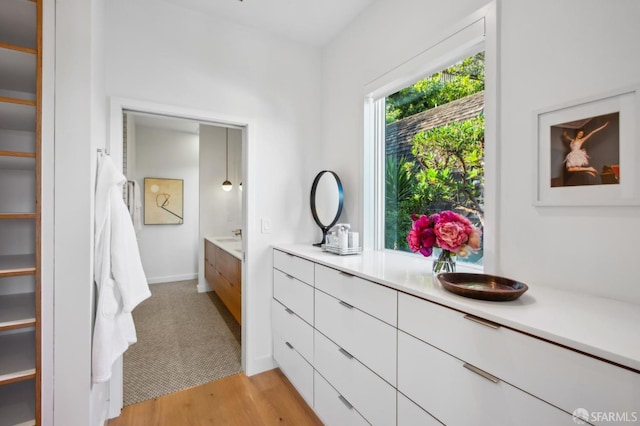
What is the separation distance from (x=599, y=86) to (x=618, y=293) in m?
0.73

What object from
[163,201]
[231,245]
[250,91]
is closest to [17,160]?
[250,91]

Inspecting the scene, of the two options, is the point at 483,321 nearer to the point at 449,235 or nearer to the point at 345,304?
the point at 449,235

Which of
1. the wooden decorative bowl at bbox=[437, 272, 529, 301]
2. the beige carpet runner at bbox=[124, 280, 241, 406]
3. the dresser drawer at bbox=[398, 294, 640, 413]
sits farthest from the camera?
the beige carpet runner at bbox=[124, 280, 241, 406]

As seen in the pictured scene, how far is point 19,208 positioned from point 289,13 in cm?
209

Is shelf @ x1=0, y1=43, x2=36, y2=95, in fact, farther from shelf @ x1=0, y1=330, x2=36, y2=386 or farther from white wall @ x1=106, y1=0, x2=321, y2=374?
shelf @ x1=0, y1=330, x2=36, y2=386

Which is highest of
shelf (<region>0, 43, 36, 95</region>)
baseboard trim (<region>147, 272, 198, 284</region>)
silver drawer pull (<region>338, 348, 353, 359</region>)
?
shelf (<region>0, 43, 36, 95</region>)

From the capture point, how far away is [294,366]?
80.2 inches

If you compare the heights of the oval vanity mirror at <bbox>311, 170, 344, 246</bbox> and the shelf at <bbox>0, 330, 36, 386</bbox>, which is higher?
the oval vanity mirror at <bbox>311, 170, 344, 246</bbox>

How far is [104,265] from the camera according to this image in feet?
4.83

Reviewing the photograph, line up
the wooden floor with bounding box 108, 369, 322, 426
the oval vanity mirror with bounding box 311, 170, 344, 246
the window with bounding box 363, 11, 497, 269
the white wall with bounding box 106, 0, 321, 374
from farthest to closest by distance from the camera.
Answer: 1. the oval vanity mirror with bounding box 311, 170, 344, 246
2. the white wall with bounding box 106, 0, 321, 374
3. the wooden floor with bounding box 108, 369, 322, 426
4. the window with bounding box 363, 11, 497, 269

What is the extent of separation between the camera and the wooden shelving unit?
1206 millimetres

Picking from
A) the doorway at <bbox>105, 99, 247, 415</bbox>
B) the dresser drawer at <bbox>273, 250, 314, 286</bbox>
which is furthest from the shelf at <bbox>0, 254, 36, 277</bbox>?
the doorway at <bbox>105, 99, 247, 415</bbox>

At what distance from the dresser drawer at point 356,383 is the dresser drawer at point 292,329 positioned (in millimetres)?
92

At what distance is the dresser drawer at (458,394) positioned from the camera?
771mm
